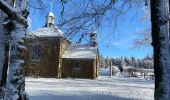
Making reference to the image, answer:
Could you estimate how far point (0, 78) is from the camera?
8.12 meters

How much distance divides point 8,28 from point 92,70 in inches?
1526

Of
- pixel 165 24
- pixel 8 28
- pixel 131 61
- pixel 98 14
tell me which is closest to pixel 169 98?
pixel 165 24

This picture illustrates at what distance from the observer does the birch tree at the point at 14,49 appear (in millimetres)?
8180

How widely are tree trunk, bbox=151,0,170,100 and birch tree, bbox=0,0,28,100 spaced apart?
3.18m

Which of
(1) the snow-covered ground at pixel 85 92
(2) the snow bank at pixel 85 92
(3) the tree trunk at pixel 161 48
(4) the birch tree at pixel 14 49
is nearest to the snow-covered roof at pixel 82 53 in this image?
(1) the snow-covered ground at pixel 85 92

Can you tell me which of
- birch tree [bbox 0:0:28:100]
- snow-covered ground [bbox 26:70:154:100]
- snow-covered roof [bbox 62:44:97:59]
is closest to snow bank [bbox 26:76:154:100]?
snow-covered ground [bbox 26:70:154:100]

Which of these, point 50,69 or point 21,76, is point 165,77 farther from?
point 50,69

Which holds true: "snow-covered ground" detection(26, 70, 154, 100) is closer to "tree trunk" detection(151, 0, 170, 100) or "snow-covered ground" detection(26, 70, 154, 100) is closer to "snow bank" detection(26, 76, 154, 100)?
"snow bank" detection(26, 76, 154, 100)

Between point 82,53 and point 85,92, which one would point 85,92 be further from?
point 82,53


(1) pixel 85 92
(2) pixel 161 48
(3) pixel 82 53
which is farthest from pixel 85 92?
(3) pixel 82 53

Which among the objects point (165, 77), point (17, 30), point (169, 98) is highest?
point (17, 30)

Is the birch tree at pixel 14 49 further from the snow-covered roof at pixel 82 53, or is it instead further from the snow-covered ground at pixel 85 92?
the snow-covered roof at pixel 82 53

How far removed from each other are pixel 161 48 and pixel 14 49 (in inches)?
137

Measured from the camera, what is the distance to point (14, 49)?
27.5 ft
